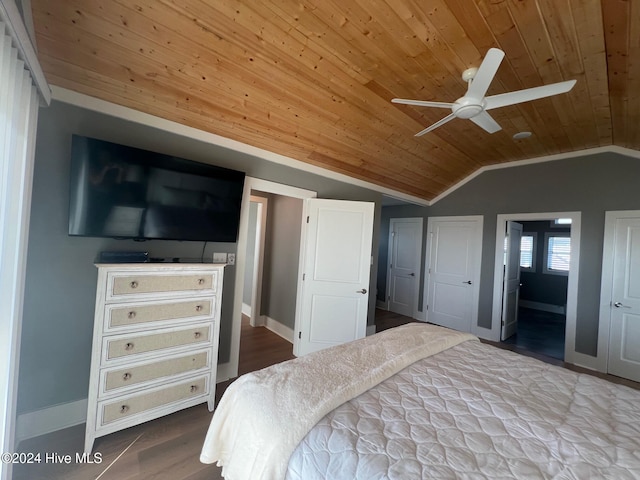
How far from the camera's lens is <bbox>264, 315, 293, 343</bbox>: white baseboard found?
3879mm

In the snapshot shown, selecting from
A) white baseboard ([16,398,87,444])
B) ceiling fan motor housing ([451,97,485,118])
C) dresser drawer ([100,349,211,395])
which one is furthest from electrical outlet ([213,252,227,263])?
ceiling fan motor housing ([451,97,485,118])

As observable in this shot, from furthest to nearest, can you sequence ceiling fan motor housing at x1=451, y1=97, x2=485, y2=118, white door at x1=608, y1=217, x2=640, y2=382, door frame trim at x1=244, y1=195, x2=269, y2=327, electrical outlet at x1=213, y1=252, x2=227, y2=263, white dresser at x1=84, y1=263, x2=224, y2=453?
door frame trim at x1=244, y1=195, x2=269, y2=327 → white door at x1=608, y1=217, x2=640, y2=382 → electrical outlet at x1=213, y1=252, x2=227, y2=263 → ceiling fan motor housing at x1=451, y1=97, x2=485, y2=118 → white dresser at x1=84, y1=263, x2=224, y2=453

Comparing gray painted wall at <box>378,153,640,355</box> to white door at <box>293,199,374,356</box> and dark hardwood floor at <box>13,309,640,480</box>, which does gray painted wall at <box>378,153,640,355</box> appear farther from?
dark hardwood floor at <box>13,309,640,480</box>

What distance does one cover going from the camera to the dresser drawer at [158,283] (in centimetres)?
174

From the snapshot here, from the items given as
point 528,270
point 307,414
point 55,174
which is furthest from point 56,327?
point 528,270

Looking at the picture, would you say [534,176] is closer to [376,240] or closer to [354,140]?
[376,240]

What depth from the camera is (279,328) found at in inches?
161

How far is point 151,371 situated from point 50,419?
79cm

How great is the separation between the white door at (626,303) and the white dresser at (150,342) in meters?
4.74

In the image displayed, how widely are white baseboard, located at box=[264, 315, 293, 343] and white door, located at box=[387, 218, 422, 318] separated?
2.84 metres

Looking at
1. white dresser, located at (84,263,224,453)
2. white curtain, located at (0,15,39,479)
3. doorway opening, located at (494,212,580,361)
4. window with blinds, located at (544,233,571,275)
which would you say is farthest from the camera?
window with blinds, located at (544,233,571,275)

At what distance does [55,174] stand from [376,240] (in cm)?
371

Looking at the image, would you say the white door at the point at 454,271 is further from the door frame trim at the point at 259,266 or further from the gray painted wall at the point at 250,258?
the gray painted wall at the point at 250,258

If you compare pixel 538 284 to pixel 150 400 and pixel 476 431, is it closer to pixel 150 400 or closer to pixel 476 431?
pixel 476 431
